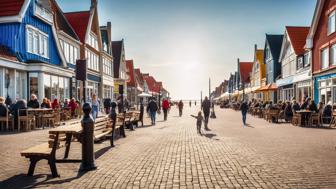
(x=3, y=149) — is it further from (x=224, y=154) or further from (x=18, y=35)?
(x=18, y=35)

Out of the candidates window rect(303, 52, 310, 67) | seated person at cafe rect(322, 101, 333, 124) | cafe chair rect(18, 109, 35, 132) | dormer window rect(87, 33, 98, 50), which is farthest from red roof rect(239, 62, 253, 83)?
cafe chair rect(18, 109, 35, 132)

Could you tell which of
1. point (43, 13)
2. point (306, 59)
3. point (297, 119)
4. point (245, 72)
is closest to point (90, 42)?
point (43, 13)

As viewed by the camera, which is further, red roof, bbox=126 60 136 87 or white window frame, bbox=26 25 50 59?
red roof, bbox=126 60 136 87

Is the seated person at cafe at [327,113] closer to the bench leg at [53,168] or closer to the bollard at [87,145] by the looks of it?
the bollard at [87,145]

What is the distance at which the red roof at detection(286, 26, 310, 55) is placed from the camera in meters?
33.1

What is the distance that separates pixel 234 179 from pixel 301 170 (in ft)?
5.48

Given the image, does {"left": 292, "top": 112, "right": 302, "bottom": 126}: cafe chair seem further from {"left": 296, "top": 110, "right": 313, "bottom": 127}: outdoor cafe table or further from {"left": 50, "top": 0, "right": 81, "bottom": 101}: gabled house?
{"left": 50, "top": 0, "right": 81, "bottom": 101}: gabled house

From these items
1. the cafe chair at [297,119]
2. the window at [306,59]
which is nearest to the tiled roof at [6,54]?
the cafe chair at [297,119]

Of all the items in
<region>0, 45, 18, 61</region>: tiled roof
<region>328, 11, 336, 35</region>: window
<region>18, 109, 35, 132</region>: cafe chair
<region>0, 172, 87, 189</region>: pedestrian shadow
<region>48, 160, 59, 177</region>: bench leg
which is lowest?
<region>0, 172, 87, 189</region>: pedestrian shadow

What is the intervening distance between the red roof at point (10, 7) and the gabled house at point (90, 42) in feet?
38.3

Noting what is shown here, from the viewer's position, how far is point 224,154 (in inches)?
346

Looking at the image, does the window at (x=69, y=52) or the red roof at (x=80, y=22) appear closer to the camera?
the window at (x=69, y=52)

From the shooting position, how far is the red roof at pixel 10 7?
19773 mm

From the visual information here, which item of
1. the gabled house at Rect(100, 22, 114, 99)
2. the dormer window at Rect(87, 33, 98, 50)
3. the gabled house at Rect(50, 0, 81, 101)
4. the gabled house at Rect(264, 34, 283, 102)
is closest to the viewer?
the gabled house at Rect(50, 0, 81, 101)
